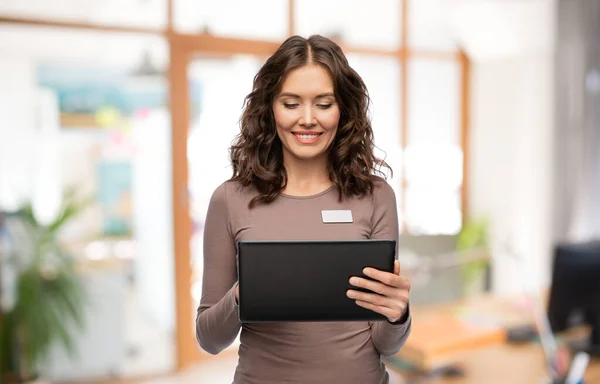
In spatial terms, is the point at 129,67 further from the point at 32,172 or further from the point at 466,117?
the point at 466,117

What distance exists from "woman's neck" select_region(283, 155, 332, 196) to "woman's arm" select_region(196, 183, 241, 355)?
123mm

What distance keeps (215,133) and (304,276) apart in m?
2.99

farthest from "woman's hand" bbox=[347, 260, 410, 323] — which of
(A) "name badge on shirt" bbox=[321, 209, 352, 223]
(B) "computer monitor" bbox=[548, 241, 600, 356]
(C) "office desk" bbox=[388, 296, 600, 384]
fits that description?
(B) "computer monitor" bbox=[548, 241, 600, 356]

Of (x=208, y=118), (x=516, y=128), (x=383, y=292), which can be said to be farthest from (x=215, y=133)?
(x=383, y=292)

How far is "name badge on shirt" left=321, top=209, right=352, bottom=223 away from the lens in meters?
1.00

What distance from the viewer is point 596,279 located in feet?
6.77

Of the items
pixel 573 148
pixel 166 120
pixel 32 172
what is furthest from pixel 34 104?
pixel 573 148

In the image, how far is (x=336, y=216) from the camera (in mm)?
1005

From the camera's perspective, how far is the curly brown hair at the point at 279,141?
0.98 m

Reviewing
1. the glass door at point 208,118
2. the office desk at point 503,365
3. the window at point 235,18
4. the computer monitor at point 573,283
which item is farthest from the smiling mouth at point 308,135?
the window at point 235,18

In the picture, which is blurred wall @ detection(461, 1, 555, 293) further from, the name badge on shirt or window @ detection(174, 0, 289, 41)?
the name badge on shirt

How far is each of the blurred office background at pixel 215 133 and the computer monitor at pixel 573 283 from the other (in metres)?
0.83

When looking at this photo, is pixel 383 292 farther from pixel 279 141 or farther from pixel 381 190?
pixel 279 141

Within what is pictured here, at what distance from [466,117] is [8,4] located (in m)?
3.56
